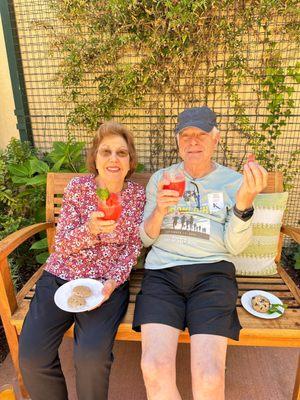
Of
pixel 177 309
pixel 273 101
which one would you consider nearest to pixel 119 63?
pixel 273 101

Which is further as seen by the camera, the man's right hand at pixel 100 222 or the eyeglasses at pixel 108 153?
the eyeglasses at pixel 108 153

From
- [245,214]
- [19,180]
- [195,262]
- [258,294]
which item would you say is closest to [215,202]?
[245,214]

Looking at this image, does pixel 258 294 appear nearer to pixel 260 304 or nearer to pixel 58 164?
pixel 260 304

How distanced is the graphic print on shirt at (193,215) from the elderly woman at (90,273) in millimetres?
246

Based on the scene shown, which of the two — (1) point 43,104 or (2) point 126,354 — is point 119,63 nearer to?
(1) point 43,104

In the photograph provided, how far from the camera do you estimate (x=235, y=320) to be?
174cm

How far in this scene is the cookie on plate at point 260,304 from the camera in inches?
73.8

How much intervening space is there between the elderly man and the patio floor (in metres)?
0.72

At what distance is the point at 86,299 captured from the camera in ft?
5.83

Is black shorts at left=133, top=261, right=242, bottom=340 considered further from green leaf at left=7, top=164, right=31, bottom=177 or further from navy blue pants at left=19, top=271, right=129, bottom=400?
green leaf at left=7, top=164, right=31, bottom=177

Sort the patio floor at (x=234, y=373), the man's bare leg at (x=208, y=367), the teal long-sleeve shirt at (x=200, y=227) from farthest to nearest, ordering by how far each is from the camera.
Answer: the patio floor at (x=234, y=373) < the teal long-sleeve shirt at (x=200, y=227) < the man's bare leg at (x=208, y=367)

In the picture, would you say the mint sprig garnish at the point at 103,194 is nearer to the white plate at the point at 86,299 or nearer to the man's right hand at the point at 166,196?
the man's right hand at the point at 166,196

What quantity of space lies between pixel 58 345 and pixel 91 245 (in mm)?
610

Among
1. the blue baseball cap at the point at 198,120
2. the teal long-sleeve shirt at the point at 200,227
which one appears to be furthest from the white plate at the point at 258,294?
the blue baseball cap at the point at 198,120
